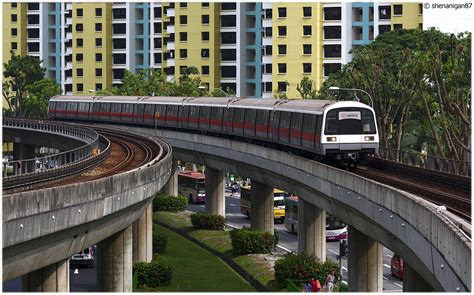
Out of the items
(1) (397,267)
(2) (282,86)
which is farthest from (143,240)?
(2) (282,86)

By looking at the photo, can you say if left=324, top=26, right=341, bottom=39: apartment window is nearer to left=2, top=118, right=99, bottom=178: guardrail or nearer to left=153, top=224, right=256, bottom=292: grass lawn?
left=2, top=118, right=99, bottom=178: guardrail

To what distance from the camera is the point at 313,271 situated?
54656mm

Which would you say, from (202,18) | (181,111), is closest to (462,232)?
(181,111)

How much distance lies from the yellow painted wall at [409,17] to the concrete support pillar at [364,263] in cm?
9146

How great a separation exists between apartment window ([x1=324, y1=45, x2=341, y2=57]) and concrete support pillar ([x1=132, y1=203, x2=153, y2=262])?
81.7 meters

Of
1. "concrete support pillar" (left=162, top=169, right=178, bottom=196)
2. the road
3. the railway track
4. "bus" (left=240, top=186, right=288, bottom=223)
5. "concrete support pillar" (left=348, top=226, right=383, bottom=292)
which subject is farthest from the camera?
"concrete support pillar" (left=162, top=169, right=178, bottom=196)

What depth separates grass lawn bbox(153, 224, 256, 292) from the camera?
190ft

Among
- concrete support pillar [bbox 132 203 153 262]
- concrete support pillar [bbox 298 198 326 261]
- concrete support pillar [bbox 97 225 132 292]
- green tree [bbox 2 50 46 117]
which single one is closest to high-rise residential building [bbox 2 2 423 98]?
green tree [bbox 2 50 46 117]

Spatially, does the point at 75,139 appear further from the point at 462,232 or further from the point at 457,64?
the point at 462,232

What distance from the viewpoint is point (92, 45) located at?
573 feet

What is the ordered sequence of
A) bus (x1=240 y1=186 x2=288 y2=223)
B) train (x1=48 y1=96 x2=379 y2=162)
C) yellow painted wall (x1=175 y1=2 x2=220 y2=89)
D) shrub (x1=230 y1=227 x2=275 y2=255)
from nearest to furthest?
train (x1=48 y1=96 x2=379 y2=162)
shrub (x1=230 y1=227 x2=275 y2=255)
bus (x1=240 y1=186 x2=288 y2=223)
yellow painted wall (x1=175 y1=2 x2=220 y2=89)

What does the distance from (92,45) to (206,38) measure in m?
24.3

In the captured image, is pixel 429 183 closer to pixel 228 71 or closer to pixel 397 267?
pixel 397 267

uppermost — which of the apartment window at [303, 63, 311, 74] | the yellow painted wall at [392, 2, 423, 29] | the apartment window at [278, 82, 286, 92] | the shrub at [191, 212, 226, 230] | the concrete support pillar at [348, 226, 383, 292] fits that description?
the yellow painted wall at [392, 2, 423, 29]
